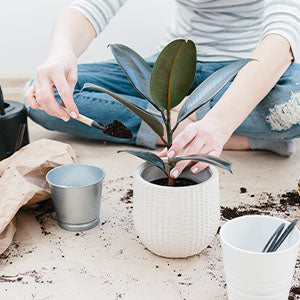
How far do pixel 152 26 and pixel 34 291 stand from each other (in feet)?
5.20

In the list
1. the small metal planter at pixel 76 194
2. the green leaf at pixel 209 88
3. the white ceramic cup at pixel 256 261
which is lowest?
the small metal planter at pixel 76 194

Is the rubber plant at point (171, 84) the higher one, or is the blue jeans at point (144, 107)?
the rubber plant at point (171, 84)

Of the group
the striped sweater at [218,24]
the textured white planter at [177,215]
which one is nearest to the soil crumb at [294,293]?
the textured white planter at [177,215]

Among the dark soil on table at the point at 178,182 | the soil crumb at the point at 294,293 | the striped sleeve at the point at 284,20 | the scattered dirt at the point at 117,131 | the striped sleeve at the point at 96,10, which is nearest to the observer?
the soil crumb at the point at 294,293

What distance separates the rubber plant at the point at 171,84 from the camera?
85 cm

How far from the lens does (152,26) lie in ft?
7.36

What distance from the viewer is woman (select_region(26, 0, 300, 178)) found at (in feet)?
3.40

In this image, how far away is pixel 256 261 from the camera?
734 mm

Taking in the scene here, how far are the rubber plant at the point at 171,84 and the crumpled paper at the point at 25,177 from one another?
1.01 ft

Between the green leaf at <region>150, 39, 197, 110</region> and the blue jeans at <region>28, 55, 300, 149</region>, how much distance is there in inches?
22.5

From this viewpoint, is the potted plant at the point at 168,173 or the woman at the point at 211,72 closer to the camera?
the potted plant at the point at 168,173

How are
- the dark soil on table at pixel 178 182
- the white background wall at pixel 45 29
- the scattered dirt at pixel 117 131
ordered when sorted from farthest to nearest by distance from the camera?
1. the white background wall at pixel 45 29
2. the scattered dirt at pixel 117 131
3. the dark soil on table at pixel 178 182

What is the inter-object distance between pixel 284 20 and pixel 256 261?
2.28 feet

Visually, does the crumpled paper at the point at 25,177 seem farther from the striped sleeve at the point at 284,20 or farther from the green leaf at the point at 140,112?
the striped sleeve at the point at 284,20
